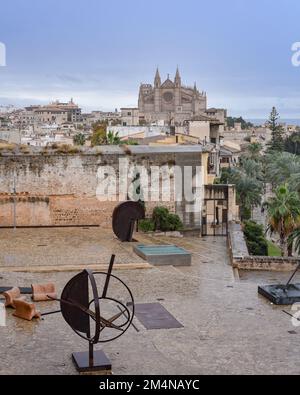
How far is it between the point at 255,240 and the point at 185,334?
2091 cm

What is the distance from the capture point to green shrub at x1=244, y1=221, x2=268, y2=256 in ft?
101

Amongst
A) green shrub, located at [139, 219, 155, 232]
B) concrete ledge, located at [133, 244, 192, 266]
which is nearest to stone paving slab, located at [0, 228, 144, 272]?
concrete ledge, located at [133, 244, 192, 266]

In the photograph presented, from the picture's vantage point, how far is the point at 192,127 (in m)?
57.1

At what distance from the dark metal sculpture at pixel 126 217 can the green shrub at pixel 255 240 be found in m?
9.80

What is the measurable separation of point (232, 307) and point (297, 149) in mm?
103590

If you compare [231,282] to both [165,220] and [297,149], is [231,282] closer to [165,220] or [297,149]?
[165,220]

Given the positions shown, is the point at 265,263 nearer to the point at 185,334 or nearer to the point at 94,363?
the point at 185,334

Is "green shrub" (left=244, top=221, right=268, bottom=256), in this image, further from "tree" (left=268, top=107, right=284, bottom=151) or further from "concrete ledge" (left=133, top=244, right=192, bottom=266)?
"tree" (left=268, top=107, right=284, bottom=151)

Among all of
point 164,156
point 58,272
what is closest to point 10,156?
point 164,156

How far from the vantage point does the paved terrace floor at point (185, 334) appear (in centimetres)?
990

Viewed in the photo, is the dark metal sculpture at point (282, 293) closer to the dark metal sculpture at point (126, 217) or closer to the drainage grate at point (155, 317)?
the drainage grate at point (155, 317)

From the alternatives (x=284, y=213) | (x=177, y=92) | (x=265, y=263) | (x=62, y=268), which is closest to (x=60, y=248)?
(x=62, y=268)

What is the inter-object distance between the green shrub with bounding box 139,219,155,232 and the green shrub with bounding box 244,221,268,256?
6.96m
